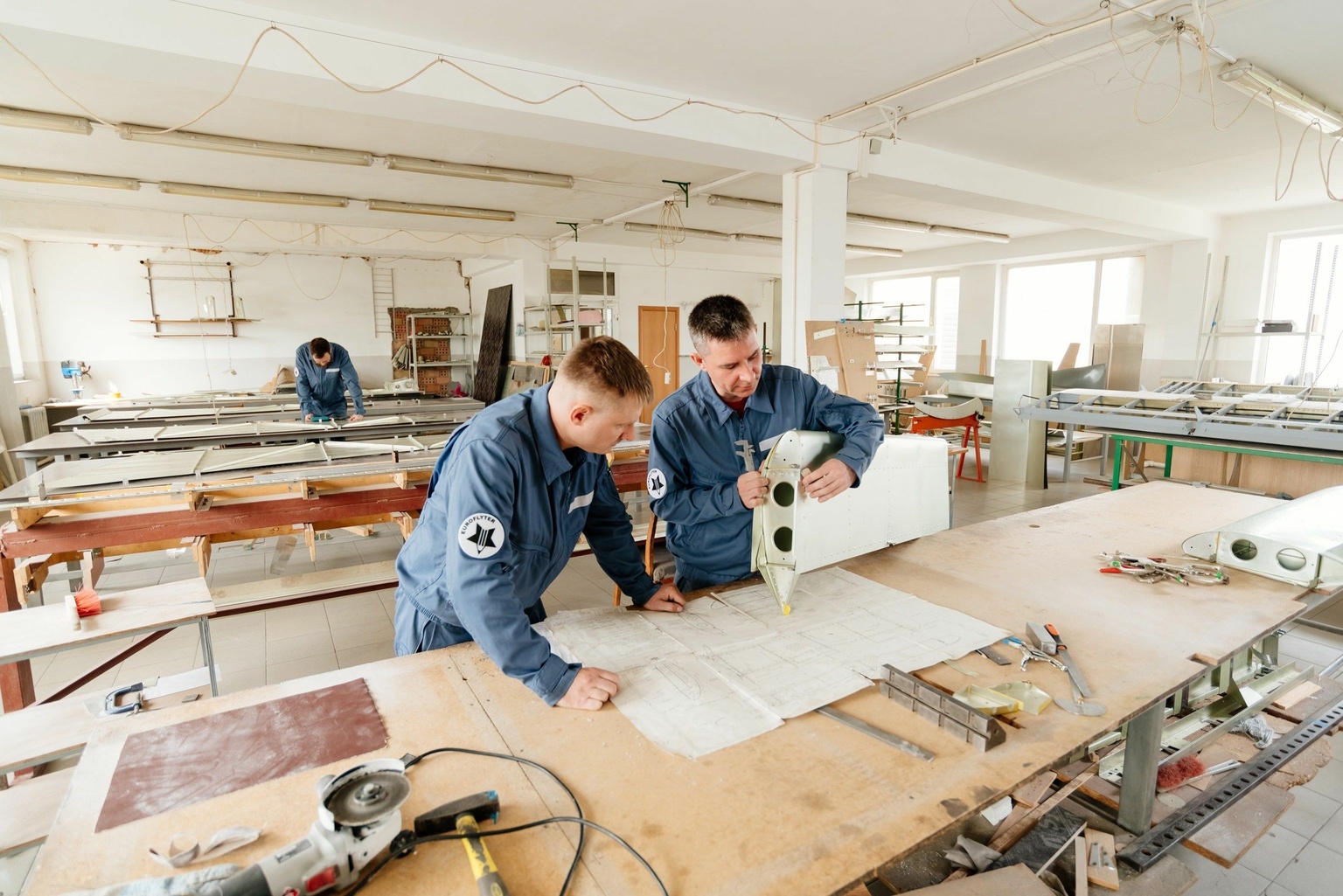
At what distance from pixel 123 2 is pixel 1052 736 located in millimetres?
4136

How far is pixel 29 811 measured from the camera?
1.63 m

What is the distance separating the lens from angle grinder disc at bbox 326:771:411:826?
86cm

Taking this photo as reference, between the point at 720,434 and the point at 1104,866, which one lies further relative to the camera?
the point at 720,434

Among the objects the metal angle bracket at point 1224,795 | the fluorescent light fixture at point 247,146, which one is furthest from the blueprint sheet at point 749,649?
the fluorescent light fixture at point 247,146

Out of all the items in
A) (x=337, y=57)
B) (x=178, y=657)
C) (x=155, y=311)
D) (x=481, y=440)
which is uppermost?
(x=337, y=57)

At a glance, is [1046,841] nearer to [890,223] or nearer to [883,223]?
[883,223]

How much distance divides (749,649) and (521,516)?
1.91 ft

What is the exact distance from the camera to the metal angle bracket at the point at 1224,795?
5.42 ft

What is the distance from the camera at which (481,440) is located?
129 cm

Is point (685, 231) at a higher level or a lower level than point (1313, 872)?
higher

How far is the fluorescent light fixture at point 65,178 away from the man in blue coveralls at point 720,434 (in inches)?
262

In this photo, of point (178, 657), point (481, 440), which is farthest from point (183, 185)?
point (481, 440)

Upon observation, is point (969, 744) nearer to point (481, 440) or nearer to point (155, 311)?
point (481, 440)

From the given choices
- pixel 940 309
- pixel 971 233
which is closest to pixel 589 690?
pixel 971 233
